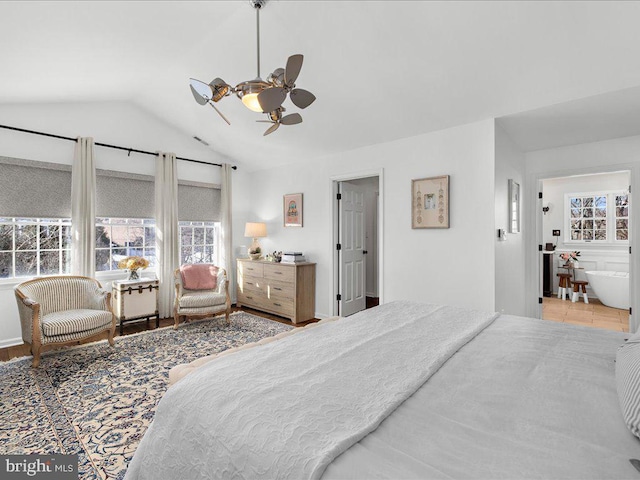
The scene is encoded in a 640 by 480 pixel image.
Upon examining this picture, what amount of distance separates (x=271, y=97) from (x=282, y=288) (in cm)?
335

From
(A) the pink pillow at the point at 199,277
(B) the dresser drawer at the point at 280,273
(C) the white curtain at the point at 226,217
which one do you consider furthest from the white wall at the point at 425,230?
(A) the pink pillow at the point at 199,277

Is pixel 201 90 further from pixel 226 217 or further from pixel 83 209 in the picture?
pixel 226 217

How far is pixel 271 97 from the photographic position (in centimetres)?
197

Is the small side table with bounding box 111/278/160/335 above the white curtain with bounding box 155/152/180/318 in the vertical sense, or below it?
below

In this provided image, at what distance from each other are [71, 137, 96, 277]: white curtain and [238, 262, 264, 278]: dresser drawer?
2113 millimetres

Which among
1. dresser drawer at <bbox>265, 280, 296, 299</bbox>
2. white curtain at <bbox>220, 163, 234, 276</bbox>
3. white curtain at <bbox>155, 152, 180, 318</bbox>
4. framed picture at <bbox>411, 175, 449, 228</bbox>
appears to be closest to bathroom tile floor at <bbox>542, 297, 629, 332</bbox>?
framed picture at <bbox>411, 175, 449, 228</bbox>

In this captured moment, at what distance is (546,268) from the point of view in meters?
6.62

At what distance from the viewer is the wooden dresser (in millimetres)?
4762

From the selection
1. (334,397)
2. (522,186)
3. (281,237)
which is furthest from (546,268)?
(334,397)

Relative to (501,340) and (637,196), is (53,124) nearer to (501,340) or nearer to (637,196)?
(501,340)

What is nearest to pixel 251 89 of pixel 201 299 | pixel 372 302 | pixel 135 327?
pixel 201 299

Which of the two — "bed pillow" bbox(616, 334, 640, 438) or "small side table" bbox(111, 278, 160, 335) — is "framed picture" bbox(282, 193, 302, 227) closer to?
"small side table" bbox(111, 278, 160, 335)

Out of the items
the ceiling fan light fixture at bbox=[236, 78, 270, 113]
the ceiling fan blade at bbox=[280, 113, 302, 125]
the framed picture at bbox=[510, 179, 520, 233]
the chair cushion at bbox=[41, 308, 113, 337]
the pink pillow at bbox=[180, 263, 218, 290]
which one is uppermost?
the ceiling fan light fixture at bbox=[236, 78, 270, 113]

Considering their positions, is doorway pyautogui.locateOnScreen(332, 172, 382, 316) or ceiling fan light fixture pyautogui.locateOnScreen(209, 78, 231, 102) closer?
ceiling fan light fixture pyautogui.locateOnScreen(209, 78, 231, 102)
